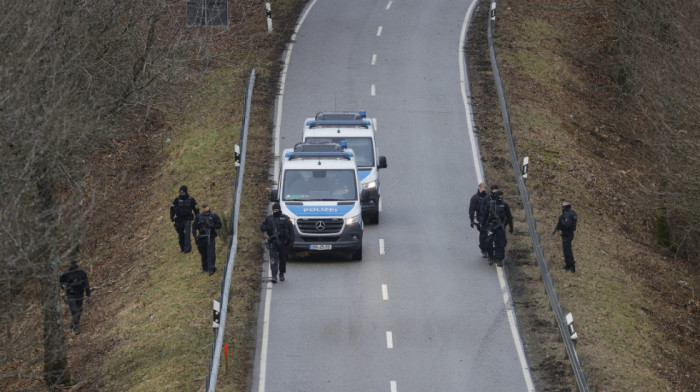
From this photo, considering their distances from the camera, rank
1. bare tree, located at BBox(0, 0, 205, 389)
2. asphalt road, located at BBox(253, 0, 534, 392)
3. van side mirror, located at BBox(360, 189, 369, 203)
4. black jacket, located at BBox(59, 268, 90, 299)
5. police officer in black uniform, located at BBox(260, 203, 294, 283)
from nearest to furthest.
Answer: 1. bare tree, located at BBox(0, 0, 205, 389)
2. asphalt road, located at BBox(253, 0, 534, 392)
3. black jacket, located at BBox(59, 268, 90, 299)
4. police officer in black uniform, located at BBox(260, 203, 294, 283)
5. van side mirror, located at BBox(360, 189, 369, 203)

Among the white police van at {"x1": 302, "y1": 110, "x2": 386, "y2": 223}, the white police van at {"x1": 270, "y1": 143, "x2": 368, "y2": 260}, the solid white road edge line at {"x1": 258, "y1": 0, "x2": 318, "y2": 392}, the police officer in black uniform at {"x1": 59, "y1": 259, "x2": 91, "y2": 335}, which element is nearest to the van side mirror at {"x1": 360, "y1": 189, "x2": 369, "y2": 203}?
the white police van at {"x1": 270, "y1": 143, "x2": 368, "y2": 260}

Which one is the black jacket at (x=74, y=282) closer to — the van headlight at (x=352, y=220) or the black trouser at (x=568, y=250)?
the van headlight at (x=352, y=220)

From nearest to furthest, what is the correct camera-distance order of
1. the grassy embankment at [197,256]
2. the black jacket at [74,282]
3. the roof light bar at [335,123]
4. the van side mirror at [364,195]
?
1. the grassy embankment at [197,256]
2. the black jacket at [74,282]
3. the van side mirror at [364,195]
4. the roof light bar at [335,123]

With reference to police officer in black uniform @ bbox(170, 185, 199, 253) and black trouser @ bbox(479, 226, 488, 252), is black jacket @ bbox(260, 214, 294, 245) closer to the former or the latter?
police officer in black uniform @ bbox(170, 185, 199, 253)

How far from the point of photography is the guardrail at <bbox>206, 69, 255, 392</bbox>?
59.8ft

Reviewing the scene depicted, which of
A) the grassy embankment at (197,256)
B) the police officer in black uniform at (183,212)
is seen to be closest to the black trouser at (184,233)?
the police officer in black uniform at (183,212)

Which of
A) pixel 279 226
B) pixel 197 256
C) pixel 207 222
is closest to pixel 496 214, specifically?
pixel 279 226

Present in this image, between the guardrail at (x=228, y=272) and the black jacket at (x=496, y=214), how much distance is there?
5.62m

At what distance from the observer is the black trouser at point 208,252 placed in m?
23.9

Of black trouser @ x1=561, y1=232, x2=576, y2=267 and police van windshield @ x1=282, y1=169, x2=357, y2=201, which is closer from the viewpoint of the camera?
black trouser @ x1=561, y1=232, x2=576, y2=267

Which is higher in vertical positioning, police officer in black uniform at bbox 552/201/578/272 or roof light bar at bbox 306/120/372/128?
roof light bar at bbox 306/120/372/128

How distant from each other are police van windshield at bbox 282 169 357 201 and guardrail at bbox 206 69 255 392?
154 cm

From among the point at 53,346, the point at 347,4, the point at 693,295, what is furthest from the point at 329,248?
the point at 347,4

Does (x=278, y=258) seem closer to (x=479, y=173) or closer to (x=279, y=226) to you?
(x=279, y=226)
